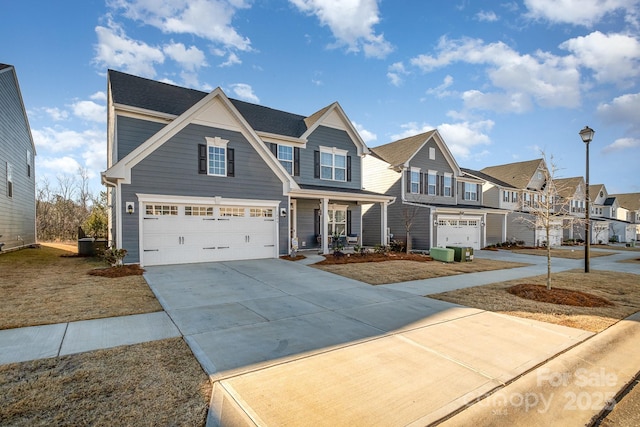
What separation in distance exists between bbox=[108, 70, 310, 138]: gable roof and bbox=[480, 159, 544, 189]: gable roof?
24681mm

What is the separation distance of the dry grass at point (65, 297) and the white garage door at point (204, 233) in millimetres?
2404

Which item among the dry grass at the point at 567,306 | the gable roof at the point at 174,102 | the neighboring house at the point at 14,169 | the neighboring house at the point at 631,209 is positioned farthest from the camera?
the neighboring house at the point at 631,209

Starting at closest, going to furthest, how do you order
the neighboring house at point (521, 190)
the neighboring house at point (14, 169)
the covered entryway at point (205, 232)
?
the covered entryway at point (205, 232), the neighboring house at point (14, 169), the neighboring house at point (521, 190)

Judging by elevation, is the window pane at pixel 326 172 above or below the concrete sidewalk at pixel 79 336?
above

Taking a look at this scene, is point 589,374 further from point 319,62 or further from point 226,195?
point 319,62

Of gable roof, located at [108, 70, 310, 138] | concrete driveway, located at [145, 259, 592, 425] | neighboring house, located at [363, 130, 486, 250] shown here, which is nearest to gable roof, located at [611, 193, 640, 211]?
neighboring house, located at [363, 130, 486, 250]

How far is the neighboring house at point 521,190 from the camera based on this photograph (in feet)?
92.1

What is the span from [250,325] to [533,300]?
6.80 meters

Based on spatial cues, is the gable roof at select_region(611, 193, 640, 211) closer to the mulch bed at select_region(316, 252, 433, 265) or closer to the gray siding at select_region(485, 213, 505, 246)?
the gray siding at select_region(485, 213, 505, 246)

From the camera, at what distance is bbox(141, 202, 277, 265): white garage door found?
11594 mm

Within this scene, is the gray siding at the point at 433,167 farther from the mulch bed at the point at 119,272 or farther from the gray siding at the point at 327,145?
the mulch bed at the point at 119,272

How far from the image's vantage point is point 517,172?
108 ft

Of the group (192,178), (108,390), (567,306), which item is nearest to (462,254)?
(567,306)

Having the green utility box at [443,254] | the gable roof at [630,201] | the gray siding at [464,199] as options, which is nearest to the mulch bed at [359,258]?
the green utility box at [443,254]
